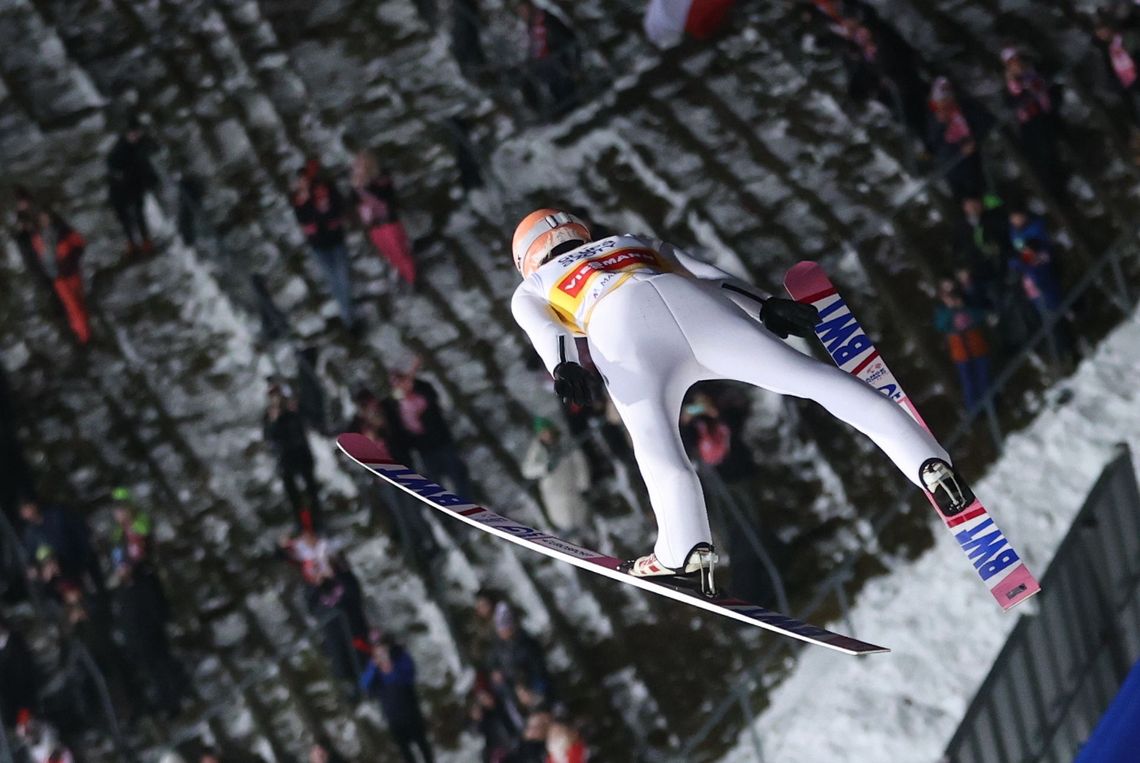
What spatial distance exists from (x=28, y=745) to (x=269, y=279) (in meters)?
4.11

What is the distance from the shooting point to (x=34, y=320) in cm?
1336

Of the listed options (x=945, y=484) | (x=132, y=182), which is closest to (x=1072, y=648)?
(x=945, y=484)

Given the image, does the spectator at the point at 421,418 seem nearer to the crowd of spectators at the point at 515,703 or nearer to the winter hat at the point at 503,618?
the crowd of spectators at the point at 515,703

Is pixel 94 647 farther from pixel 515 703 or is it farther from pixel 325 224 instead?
pixel 325 224

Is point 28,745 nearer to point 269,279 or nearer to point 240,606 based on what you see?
point 240,606

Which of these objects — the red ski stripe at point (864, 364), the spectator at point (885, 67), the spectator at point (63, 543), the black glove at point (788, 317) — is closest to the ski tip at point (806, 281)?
A: the red ski stripe at point (864, 364)

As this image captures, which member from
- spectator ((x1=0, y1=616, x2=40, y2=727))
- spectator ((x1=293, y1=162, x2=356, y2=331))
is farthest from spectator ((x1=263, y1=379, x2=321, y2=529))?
spectator ((x1=0, y1=616, x2=40, y2=727))

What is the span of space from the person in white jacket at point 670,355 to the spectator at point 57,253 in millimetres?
7314

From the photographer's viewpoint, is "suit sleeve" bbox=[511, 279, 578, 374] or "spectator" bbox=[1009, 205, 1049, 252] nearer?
"suit sleeve" bbox=[511, 279, 578, 374]

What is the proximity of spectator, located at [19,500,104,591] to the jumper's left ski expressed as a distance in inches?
151

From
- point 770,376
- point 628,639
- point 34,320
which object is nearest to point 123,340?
point 34,320

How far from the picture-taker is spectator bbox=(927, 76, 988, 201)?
11492 mm

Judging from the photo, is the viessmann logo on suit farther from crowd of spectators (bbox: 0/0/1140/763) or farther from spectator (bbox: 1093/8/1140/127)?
spectator (bbox: 1093/8/1140/127)

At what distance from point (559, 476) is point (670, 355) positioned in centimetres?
435
